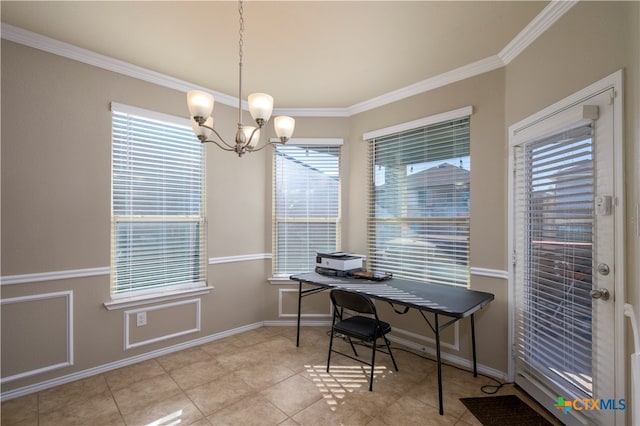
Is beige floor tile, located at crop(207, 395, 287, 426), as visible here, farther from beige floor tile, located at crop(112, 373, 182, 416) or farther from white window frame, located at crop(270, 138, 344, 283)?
white window frame, located at crop(270, 138, 344, 283)

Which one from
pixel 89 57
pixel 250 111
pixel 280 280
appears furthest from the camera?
pixel 280 280

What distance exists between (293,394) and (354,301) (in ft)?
2.77

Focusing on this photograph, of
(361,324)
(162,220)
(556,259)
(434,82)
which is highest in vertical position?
(434,82)

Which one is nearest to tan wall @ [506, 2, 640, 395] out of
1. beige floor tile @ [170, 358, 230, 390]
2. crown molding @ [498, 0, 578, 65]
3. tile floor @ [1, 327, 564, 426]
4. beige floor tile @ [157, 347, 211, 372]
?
crown molding @ [498, 0, 578, 65]

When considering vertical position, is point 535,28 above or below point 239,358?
above

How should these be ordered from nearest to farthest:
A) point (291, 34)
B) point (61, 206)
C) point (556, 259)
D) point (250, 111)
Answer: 1. point (250, 111)
2. point (556, 259)
3. point (291, 34)
4. point (61, 206)

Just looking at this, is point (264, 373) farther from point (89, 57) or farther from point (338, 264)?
point (89, 57)

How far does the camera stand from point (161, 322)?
9.79ft

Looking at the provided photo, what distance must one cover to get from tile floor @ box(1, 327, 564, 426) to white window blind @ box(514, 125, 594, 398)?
1.84 feet

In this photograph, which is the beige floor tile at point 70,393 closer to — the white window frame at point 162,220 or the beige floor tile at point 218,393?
the white window frame at point 162,220

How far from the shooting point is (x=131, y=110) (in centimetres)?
279

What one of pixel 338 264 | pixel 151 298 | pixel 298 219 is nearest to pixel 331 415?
pixel 338 264

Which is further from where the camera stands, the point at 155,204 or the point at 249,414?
the point at 155,204

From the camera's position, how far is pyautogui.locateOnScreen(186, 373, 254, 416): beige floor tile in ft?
7.17
